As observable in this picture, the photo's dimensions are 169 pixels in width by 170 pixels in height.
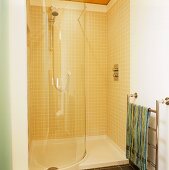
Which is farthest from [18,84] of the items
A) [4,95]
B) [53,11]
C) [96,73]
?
[96,73]

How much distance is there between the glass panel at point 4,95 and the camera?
1073 millimetres

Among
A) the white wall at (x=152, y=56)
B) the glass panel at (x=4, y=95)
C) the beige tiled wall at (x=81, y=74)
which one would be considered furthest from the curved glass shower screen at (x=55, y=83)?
the glass panel at (x=4, y=95)

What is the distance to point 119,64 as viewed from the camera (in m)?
2.49

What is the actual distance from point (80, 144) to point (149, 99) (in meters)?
1.06

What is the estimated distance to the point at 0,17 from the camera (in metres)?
1.04

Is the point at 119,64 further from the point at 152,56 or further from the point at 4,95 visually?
the point at 4,95

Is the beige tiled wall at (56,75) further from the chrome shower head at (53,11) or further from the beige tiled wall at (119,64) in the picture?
the beige tiled wall at (119,64)

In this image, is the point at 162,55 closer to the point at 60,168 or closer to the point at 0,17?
the point at 0,17

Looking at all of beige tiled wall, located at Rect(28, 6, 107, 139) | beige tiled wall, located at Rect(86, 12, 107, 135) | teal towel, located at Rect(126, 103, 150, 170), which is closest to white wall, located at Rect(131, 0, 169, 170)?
teal towel, located at Rect(126, 103, 150, 170)

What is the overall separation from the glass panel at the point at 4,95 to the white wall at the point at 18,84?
37 mm

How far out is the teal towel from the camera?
5.27 ft

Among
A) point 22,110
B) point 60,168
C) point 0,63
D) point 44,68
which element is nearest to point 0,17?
Result: point 0,63

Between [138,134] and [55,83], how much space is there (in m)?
1.02

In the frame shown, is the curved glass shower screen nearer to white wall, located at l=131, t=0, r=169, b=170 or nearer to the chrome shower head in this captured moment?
the chrome shower head
